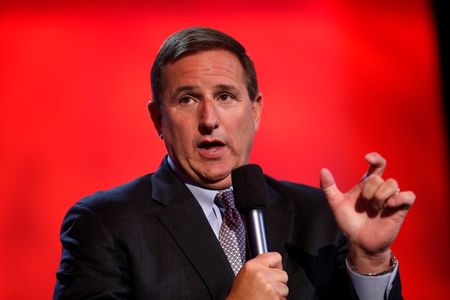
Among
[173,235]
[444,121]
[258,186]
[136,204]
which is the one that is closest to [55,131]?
[136,204]

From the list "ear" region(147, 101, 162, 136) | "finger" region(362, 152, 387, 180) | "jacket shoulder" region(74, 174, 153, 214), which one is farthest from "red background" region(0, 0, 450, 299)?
"finger" region(362, 152, 387, 180)

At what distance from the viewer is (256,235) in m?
1.48

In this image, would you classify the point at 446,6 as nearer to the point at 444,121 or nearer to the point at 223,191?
the point at 444,121

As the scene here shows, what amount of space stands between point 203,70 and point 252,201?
0.64 metres

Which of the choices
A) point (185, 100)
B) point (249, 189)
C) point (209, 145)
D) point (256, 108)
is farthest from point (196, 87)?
point (249, 189)

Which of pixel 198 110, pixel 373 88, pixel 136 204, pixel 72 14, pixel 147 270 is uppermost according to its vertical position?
pixel 72 14

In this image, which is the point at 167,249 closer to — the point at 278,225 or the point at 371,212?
the point at 278,225

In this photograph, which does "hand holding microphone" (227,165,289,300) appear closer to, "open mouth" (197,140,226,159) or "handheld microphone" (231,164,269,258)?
"handheld microphone" (231,164,269,258)

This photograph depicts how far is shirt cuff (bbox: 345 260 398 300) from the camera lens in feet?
5.64

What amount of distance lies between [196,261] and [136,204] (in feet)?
0.97

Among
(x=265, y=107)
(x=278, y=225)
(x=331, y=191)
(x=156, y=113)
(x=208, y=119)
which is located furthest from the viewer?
(x=265, y=107)

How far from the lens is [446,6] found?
2.90m

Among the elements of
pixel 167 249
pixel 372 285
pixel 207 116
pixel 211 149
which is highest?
pixel 207 116

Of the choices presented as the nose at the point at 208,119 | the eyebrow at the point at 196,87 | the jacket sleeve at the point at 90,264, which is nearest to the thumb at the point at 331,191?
the nose at the point at 208,119
